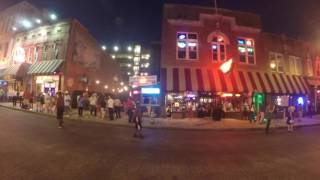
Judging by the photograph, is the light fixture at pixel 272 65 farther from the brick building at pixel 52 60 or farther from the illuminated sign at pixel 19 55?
the illuminated sign at pixel 19 55

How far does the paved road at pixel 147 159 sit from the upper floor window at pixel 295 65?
792 inches

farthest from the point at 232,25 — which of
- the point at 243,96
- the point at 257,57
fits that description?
the point at 243,96

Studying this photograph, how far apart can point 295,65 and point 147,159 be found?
27.7 metres

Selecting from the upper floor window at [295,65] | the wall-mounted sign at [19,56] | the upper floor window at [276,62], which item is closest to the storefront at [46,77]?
the wall-mounted sign at [19,56]

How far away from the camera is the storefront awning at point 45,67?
104 ft

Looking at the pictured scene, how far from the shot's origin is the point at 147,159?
878 centimetres

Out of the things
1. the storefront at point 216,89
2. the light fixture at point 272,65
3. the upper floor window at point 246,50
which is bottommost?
the storefront at point 216,89

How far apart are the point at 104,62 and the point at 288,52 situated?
31.2 metres

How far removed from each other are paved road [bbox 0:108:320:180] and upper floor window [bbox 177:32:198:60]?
1438cm

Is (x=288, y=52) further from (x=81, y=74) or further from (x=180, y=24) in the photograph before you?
(x=81, y=74)

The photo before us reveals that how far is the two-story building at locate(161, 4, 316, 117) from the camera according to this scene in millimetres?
24625

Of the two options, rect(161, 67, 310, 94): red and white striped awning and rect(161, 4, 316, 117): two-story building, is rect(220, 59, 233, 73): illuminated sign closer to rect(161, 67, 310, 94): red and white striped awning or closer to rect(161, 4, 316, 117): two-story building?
rect(161, 4, 316, 117): two-story building

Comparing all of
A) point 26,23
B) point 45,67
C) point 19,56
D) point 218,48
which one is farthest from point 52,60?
point 218,48

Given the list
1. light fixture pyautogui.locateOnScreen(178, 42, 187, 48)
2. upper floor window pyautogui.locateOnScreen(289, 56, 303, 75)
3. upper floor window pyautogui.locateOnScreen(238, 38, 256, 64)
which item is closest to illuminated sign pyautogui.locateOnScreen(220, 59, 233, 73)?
upper floor window pyautogui.locateOnScreen(238, 38, 256, 64)
